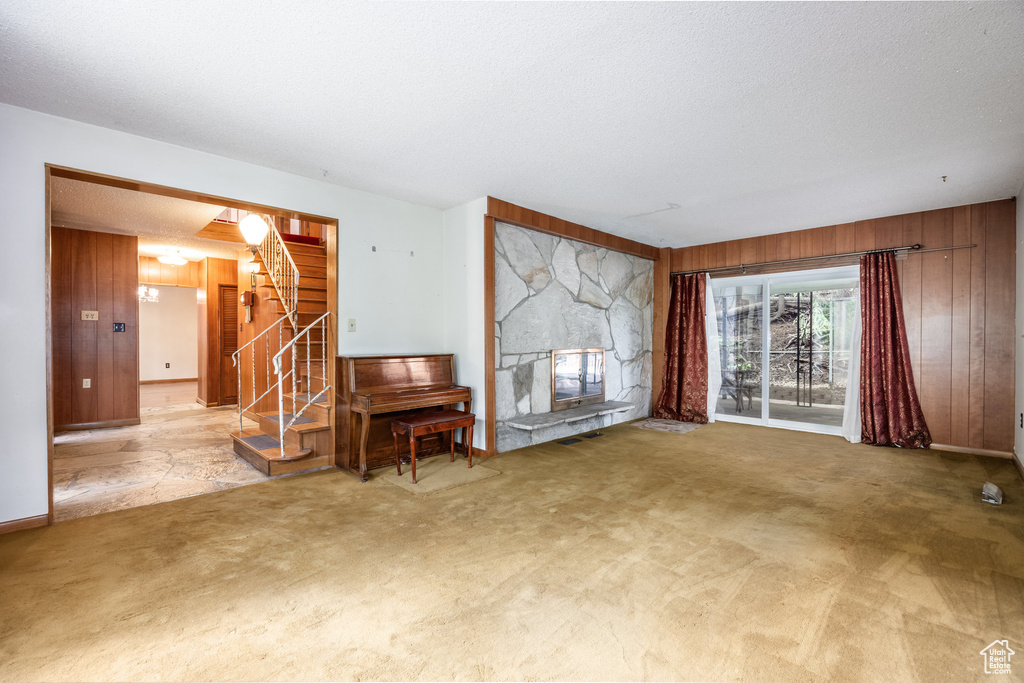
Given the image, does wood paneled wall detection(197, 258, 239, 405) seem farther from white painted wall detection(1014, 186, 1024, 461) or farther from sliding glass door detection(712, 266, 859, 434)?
white painted wall detection(1014, 186, 1024, 461)

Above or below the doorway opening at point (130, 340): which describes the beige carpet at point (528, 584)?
below

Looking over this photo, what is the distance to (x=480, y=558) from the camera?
2318 millimetres

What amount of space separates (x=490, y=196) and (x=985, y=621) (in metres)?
4.13

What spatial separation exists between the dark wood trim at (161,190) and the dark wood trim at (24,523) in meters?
2.13

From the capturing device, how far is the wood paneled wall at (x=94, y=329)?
5535 mm

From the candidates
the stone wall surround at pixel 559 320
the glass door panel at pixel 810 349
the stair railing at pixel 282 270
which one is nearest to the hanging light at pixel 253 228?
the stair railing at pixel 282 270

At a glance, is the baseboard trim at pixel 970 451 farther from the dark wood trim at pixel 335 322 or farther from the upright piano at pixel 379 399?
the dark wood trim at pixel 335 322

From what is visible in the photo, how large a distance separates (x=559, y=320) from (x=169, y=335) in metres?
10.3

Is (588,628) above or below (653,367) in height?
below

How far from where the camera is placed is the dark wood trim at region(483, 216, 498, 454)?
4.27 metres

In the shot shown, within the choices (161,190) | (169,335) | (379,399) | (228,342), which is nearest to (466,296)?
(379,399)

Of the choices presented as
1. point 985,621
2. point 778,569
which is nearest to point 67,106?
point 778,569

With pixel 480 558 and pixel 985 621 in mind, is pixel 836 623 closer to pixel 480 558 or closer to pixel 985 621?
pixel 985 621

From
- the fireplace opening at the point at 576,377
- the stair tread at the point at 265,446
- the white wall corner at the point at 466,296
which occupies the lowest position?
the stair tread at the point at 265,446
